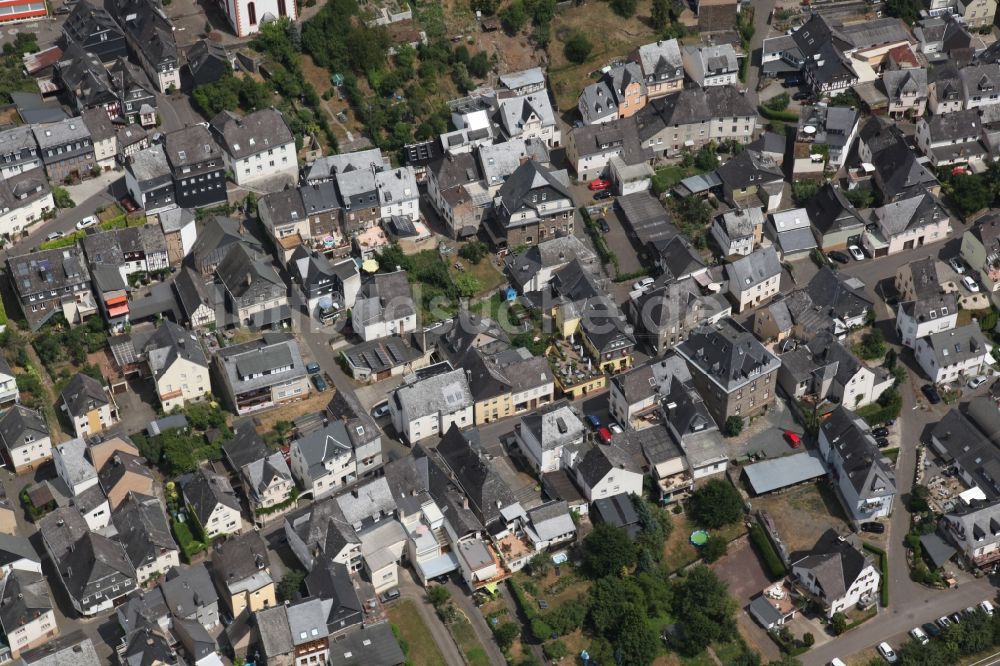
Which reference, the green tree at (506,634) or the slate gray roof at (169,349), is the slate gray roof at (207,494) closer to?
the slate gray roof at (169,349)

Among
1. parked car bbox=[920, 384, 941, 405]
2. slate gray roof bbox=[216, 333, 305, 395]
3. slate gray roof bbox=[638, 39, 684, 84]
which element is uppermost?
slate gray roof bbox=[638, 39, 684, 84]

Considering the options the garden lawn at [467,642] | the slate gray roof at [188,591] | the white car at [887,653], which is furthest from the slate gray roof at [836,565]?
the slate gray roof at [188,591]

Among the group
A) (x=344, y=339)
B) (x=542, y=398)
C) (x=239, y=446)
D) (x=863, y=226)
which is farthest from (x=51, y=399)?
(x=863, y=226)

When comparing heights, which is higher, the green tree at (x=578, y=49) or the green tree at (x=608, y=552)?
the green tree at (x=578, y=49)

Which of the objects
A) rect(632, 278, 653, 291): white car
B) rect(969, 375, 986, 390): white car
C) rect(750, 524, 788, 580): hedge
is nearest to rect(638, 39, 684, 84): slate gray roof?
rect(632, 278, 653, 291): white car

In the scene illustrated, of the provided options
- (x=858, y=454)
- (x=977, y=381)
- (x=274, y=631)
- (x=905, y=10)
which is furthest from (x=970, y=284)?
(x=274, y=631)

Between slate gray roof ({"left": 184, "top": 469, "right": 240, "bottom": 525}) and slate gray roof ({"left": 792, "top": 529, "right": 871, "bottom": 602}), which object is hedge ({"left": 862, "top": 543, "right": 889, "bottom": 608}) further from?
slate gray roof ({"left": 184, "top": 469, "right": 240, "bottom": 525})
